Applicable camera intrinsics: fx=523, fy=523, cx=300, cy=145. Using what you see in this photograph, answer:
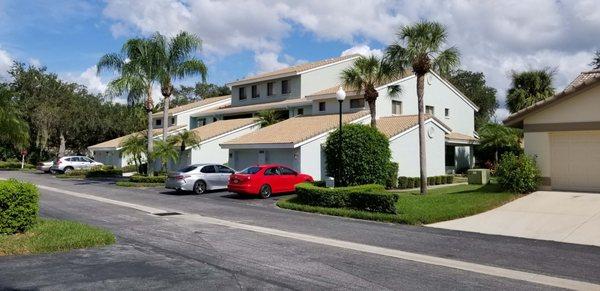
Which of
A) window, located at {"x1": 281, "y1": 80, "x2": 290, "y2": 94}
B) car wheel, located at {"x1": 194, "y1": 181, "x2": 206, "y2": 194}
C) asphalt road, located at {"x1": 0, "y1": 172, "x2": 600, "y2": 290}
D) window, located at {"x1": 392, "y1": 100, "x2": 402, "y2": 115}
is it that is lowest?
asphalt road, located at {"x1": 0, "y1": 172, "x2": 600, "y2": 290}

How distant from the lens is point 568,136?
19391mm

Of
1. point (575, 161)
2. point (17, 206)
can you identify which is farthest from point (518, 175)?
point (17, 206)

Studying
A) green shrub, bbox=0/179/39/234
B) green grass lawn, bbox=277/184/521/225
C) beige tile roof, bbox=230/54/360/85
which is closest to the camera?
green shrub, bbox=0/179/39/234

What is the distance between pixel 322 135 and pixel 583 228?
16.7 metres

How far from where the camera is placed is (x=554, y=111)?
63.7 feet

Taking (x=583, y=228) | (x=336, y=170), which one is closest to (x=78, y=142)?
(x=336, y=170)

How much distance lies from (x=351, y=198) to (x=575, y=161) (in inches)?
335

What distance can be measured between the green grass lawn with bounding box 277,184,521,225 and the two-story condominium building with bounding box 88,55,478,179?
655 centimetres

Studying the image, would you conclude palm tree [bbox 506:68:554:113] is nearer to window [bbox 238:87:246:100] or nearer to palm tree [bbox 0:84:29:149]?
window [bbox 238:87:246:100]

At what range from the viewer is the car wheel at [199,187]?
83.2 ft

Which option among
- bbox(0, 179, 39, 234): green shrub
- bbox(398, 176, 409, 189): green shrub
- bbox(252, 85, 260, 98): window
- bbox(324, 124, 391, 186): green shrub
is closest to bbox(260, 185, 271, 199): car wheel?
bbox(324, 124, 391, 186): green shrub

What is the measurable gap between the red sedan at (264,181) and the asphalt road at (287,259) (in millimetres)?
6560

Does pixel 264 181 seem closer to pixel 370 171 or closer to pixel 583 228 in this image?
pixel 370 171

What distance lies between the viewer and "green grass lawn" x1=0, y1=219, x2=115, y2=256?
390 inches
